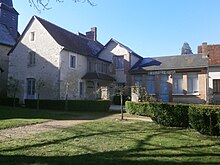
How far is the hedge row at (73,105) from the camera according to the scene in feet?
71.1

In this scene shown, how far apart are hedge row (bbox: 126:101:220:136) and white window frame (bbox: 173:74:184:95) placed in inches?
463

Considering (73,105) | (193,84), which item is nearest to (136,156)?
(73,105)

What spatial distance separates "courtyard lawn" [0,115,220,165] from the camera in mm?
6156

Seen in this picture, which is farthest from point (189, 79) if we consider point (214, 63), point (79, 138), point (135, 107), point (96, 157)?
point (96, 157)

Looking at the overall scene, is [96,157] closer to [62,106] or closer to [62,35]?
[62,106]

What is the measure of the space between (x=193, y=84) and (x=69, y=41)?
537 inches

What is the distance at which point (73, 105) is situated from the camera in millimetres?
22688

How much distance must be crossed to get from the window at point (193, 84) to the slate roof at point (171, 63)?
987mm

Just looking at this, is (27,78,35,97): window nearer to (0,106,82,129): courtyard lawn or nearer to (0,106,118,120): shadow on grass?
(0,106,118,120): shadow on grass

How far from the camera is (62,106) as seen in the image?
75.3 feet

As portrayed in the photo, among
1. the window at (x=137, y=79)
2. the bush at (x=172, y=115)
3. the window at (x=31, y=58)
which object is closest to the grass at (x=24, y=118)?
the bush at (x=172, y=115)

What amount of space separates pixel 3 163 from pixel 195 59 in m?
24.9

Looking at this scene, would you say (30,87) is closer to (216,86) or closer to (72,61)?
(72,61)

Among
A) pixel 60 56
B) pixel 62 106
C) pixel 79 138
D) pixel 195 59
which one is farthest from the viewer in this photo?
pixel 195 59
